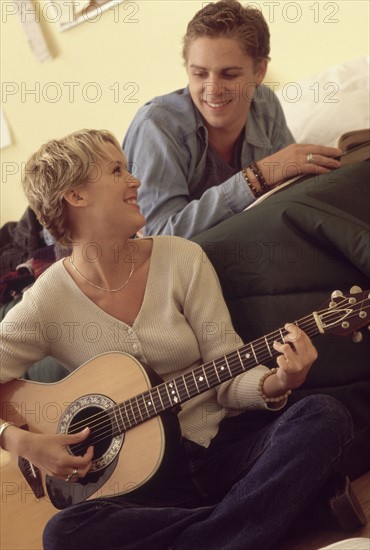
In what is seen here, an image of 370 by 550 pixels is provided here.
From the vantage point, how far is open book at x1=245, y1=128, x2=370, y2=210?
4.62ft

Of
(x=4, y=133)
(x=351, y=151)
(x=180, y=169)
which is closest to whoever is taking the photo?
(x=351, y=151)

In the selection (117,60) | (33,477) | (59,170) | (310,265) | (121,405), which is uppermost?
(59,170)

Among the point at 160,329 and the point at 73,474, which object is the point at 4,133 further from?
the point at 73,474

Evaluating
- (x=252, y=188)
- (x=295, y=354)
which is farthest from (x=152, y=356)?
(x=252, y=188)

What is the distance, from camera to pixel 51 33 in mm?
2410

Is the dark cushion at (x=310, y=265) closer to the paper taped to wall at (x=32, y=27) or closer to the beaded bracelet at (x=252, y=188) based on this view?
the beaded bracelet at (x=252, y=188)

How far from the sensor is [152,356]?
1.25 metres

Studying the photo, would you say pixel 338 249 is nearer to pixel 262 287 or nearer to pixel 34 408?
pixel 262 287

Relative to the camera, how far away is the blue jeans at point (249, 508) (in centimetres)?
103

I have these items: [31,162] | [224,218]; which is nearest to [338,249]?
[224,218]

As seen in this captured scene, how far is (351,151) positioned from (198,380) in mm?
629

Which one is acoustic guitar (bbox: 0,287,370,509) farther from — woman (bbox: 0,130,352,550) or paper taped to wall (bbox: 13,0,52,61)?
paper taped to wall (bbox: 13,0,52,61)

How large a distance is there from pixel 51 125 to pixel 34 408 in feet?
4.91

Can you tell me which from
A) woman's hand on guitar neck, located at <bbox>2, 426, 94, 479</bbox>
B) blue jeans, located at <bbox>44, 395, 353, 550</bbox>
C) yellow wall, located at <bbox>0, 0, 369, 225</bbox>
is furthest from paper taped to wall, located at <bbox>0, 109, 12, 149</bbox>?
blue jeans, located at <bbox>44, 395, 353, 550</bbox>
